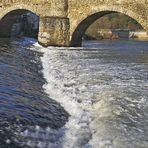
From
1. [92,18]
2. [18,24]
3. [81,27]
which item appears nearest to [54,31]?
[81,27]

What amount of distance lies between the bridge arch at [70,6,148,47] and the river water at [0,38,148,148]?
922 cm

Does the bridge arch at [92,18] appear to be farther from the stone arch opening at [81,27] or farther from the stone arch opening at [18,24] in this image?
the stone arch opening at [18,24]

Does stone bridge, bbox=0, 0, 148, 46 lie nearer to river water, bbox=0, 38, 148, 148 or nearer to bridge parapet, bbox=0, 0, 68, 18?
bridge parapet, bbox=0, 0, 68, 18

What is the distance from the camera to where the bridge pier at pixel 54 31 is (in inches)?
952

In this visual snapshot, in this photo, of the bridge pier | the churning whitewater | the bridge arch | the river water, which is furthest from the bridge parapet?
the river water

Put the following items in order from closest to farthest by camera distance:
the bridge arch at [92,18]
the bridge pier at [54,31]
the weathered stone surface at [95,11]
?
the weathered stone surface at [95,11] → the bridge arch at [92,18] → the bridge pier at [54,31]

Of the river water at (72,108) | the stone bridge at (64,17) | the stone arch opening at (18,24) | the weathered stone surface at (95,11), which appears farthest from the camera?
the stone arch opening at (18,24)

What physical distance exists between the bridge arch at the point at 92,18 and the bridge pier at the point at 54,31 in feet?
1.40

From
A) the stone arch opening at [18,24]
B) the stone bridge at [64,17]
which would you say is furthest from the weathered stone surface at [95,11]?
the stone arch opening at [18,24]

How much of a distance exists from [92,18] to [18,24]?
11348mm

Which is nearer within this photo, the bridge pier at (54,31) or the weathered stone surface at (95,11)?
the weathered stone surface at (95,11)

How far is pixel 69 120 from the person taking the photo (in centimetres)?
716

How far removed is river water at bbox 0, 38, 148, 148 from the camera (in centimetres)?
609

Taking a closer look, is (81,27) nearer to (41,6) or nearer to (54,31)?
(54,31)
